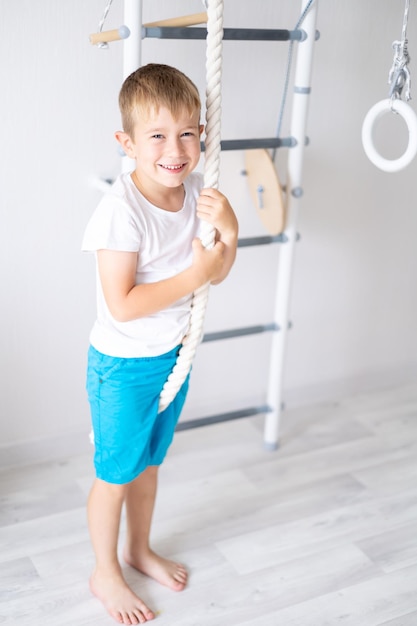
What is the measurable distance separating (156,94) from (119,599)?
3.83 feet

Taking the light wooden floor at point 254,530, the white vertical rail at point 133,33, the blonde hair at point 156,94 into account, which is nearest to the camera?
the blonde hair at point 156,94

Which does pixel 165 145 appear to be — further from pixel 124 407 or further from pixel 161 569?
pixel 161 569

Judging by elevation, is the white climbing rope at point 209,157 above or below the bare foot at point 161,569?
above

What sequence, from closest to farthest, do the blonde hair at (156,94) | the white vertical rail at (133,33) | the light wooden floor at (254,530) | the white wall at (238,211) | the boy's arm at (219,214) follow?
the blonde hair at (156,94)
the boy's arm at (219,214)
the white vertical rail at (133,33)
the light wooden floor at (254,530)
the white wall at (238,211)

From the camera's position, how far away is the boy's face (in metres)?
1.51

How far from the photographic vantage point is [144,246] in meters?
1.59

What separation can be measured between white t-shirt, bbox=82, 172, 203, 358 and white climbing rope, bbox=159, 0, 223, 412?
0.03 m

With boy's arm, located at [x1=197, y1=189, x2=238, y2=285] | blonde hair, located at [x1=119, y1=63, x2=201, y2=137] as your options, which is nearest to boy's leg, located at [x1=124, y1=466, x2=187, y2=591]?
boy's arm, located at [x1=197, y1=189, x2=238, y2=285]

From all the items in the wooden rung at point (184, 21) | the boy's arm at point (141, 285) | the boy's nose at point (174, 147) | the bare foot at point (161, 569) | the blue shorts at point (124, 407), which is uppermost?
the wooden rung at point (184, 21)

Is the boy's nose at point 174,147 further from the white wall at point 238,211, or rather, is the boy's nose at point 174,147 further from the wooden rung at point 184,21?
the white wall at point 238,211

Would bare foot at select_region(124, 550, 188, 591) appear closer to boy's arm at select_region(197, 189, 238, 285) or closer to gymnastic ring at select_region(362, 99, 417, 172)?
boy's arm at select_region(197, 189, 238, 285)

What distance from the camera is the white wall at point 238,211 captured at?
2.08 m

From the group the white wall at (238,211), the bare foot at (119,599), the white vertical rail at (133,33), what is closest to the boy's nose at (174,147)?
the white vertical rail at (133,33)

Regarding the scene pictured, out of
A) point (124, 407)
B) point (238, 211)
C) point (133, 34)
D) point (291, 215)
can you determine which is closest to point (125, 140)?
point (133, 34)
